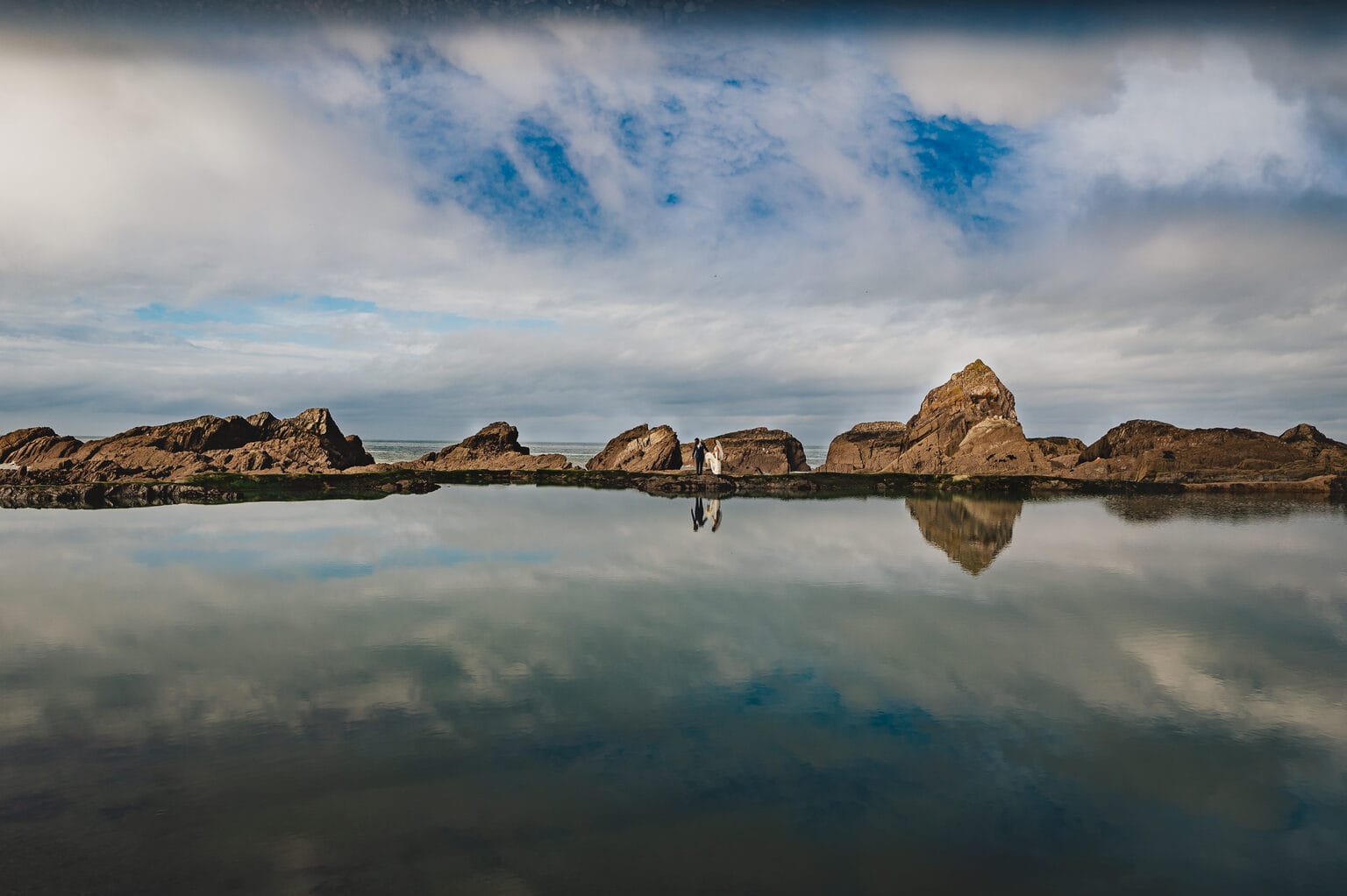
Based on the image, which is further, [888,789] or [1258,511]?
[1258,511]

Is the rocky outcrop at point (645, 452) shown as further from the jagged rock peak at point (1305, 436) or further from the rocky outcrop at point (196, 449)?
the jagged rock peak at point (1305, 436)

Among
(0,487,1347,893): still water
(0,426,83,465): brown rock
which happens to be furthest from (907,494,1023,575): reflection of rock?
(0,426,83,465): brown rock

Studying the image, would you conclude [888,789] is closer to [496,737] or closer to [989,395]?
[496,737]

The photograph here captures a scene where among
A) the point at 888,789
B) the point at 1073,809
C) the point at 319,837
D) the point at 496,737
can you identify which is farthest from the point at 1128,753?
the point at 319,837

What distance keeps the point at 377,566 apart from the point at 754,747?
11.5m

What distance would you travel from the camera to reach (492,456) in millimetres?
55812

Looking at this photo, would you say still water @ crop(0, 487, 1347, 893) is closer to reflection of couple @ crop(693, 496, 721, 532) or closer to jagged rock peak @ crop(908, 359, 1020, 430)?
reflection of couple @ crop(693, 496, 721, 532)

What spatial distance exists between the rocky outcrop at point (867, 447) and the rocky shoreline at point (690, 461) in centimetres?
21

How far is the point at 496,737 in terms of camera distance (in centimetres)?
711

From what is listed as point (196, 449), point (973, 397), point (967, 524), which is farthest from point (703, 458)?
point (196, 449)

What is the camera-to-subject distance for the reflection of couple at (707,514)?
24.5 meters

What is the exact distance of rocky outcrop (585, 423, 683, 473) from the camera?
5428 centimetres

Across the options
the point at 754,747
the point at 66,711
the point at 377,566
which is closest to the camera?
the point at 754,747

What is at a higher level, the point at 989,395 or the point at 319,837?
the point at 989,395
